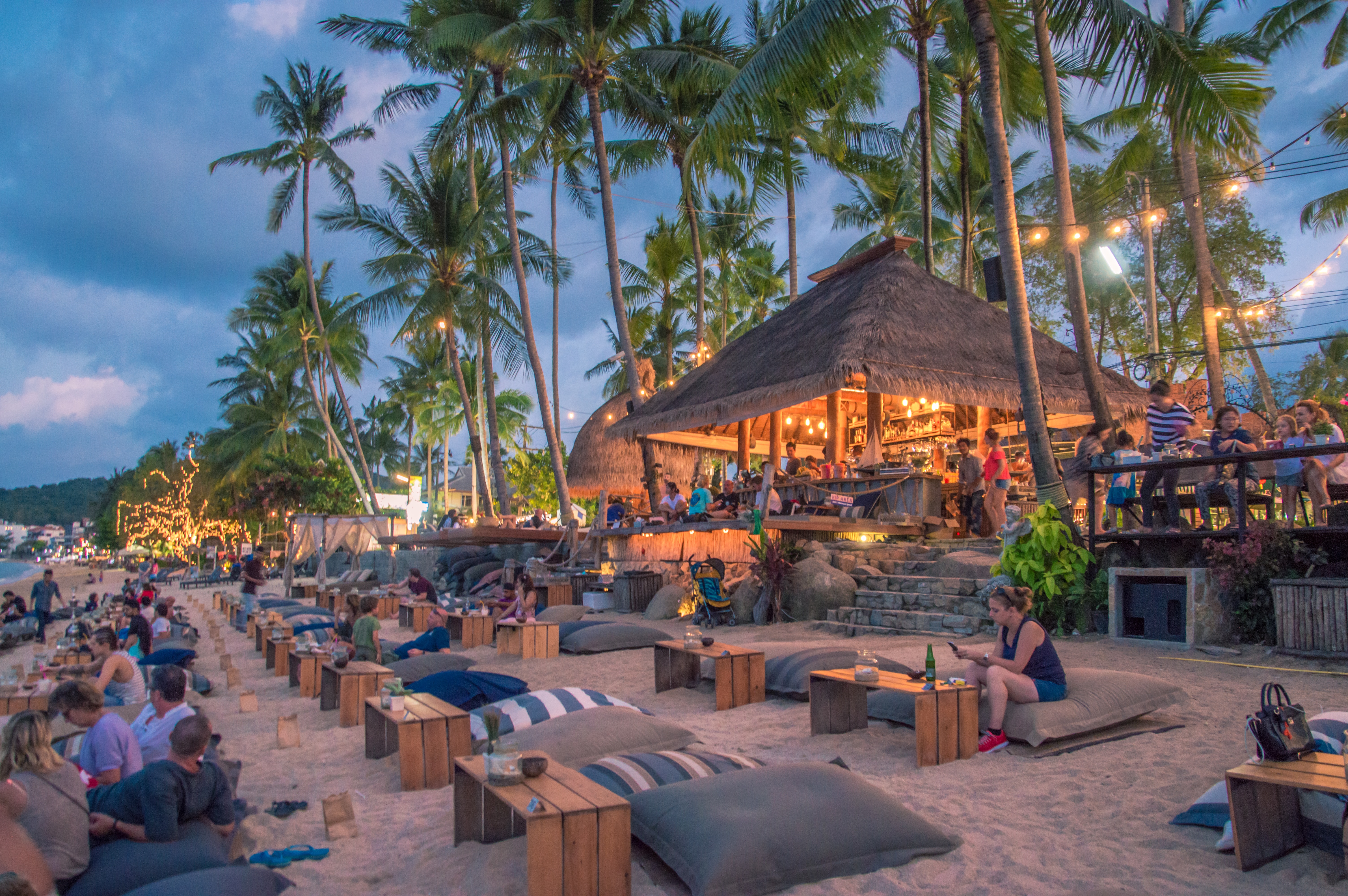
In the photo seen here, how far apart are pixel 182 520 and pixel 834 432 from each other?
4412cm

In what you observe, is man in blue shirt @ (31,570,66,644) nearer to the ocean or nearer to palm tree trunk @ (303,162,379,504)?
palm tree trunk @ (303,162,379,504)

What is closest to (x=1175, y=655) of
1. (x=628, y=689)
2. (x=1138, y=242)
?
(x=628, y=689)

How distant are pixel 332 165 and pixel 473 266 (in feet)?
18.3

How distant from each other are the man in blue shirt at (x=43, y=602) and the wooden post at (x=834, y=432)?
15343 mm

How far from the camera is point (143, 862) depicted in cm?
369

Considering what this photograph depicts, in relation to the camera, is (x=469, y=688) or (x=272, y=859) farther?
(x=469, y=688)

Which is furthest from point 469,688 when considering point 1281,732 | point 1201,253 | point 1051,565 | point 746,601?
point 1201,253

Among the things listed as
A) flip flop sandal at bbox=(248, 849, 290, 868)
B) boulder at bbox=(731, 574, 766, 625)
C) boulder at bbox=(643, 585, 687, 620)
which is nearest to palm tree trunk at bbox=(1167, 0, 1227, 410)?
boulder at bbox=(731, 574, 766, 625)

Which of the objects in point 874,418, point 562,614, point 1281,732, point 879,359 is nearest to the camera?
point 1281,732

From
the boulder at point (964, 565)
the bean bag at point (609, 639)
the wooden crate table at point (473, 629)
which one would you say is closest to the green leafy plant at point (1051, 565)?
the boulder at point (964, 565)

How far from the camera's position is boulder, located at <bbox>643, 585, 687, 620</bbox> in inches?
528

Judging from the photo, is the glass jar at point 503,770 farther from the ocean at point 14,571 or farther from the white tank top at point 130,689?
the ocean at point 14,571

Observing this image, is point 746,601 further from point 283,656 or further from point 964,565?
point 283,656

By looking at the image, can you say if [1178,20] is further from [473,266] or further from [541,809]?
[473,266]
